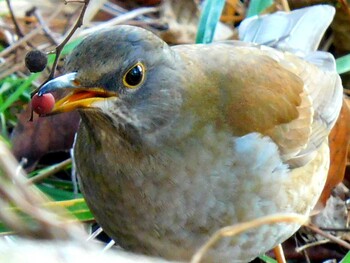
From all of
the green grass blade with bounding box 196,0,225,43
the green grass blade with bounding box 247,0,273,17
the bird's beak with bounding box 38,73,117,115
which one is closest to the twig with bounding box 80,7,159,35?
the green grass blade with bounding box 196,0,225,43

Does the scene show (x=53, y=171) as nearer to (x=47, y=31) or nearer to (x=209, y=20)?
(x=47, y=31)

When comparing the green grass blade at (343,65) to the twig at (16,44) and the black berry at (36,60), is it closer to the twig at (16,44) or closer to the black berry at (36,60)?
the twig at (16,44)

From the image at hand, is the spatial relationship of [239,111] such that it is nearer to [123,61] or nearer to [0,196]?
[123,61]

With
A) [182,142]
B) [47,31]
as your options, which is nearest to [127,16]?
[47,31]

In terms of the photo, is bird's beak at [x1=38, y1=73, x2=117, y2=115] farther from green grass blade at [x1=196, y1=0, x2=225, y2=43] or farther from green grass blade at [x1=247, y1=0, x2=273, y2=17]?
green grass blade at [x1=247, y1=0, x2=273, y2=17]

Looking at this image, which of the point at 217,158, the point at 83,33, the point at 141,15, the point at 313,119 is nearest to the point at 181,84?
the point at 217,158

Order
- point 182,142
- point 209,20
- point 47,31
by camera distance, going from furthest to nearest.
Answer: point 47,31 < point 209,20 < point 182,142
